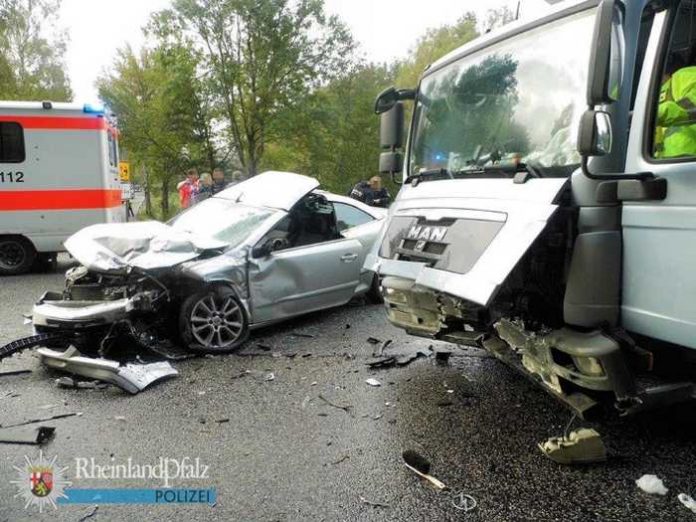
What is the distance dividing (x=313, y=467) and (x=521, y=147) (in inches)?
93.4

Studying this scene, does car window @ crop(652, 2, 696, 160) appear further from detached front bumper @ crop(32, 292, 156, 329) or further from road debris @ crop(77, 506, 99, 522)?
detached front bumper @ crop(32, 292, 156, 329)

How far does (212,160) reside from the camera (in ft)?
54.7

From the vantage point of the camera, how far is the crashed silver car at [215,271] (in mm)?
4547

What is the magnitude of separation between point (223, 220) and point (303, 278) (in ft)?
3.70

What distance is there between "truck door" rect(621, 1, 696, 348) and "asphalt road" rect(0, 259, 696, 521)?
950mm

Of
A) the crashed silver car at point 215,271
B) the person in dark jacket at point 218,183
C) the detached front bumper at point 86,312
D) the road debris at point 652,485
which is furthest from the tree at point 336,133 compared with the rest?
the road debris at point 652,485

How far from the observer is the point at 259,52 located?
47.1ft

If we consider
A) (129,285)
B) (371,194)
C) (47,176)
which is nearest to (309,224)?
(129,285)

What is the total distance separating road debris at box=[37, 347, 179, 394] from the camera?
4.10 meters

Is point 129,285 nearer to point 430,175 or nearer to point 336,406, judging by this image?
point 336,406

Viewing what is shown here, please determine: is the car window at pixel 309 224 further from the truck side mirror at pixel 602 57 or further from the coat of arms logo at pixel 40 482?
the truck side mirror at pixel 602 57

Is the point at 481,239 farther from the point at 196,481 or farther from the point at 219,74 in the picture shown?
the point at 219,74

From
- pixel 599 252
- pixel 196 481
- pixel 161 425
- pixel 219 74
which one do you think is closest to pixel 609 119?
pixel 599 252

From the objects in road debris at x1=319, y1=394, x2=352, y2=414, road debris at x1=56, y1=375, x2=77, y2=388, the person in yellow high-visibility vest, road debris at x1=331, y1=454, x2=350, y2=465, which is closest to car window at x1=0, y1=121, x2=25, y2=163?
road debris at x1=56, y1=375, x2=77, y2=388
